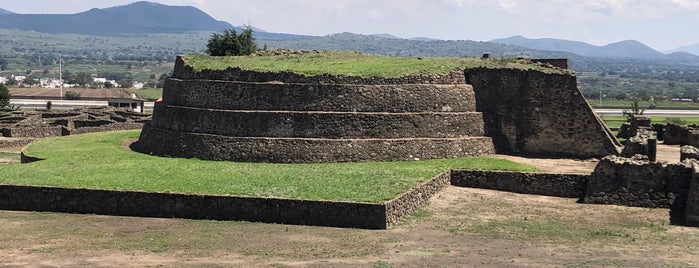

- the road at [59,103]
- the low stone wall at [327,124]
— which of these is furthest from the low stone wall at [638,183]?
the road at [59,103]

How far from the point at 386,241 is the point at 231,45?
26.1 m

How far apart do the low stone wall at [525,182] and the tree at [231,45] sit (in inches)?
740

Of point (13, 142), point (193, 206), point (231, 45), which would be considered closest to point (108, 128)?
point (13, 142)

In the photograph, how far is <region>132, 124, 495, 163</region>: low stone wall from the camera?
3259 cm

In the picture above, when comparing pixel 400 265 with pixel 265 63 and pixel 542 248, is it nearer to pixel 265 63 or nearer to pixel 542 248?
pixel 542 248

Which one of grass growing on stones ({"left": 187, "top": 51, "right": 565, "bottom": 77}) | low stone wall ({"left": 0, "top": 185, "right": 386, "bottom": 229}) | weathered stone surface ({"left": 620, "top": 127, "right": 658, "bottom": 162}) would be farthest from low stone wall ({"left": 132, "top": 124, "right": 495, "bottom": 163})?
low stone wall ({"left": 0, "top": 185, "right": 386, "bottom": 229})

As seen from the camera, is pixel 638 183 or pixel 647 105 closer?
pixel 638 183

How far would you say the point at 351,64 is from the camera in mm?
36969

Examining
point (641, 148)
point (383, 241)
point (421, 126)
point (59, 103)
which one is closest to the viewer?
point (383, 241)

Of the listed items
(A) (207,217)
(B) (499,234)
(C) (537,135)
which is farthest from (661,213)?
(A) (207,217)

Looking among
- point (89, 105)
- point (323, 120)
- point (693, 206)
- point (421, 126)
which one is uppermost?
point (323, 120)

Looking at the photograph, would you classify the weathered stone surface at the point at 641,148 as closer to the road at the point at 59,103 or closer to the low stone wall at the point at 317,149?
the low stone wall at the point at 317,149

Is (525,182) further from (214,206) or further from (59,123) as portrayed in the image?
(59,123)

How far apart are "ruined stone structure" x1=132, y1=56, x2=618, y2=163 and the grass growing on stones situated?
476 millimetres
